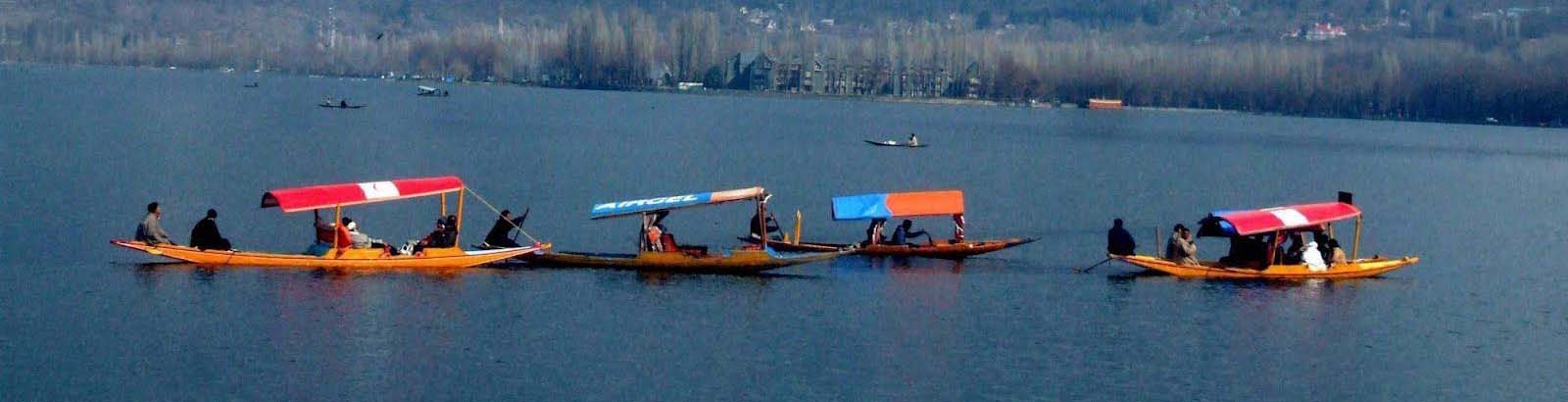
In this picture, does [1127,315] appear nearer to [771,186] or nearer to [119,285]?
[119,285]

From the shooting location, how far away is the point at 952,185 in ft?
248

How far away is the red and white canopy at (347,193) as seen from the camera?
128 ft

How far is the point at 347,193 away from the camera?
3991cm

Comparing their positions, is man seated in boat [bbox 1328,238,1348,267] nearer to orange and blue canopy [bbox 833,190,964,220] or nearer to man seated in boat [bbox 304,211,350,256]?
orange and blue canopy [bbox 833,190,964,220]

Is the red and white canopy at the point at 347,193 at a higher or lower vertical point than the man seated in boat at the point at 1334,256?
higher

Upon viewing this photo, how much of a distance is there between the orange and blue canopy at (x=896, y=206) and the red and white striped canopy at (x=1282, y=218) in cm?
609

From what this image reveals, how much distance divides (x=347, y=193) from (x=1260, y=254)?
1781 centimetres

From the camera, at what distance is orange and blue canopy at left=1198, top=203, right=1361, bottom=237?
41.5 metres

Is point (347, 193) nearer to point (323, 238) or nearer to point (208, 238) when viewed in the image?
point (323, 238)

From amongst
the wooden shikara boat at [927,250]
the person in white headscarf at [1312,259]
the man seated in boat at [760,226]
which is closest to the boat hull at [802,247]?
the man seated in boat at [760,226]

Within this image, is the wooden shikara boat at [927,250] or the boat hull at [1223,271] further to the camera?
the wooden shikara boat at [927,250]

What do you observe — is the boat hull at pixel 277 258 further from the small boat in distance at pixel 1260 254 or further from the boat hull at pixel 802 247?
the small boat in distance at pixel 1260 254

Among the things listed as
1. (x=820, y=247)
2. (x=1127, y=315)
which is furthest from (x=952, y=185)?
(x=1127, y=315)

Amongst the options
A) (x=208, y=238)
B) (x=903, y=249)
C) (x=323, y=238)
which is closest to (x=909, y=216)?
(x=903, y=249)
